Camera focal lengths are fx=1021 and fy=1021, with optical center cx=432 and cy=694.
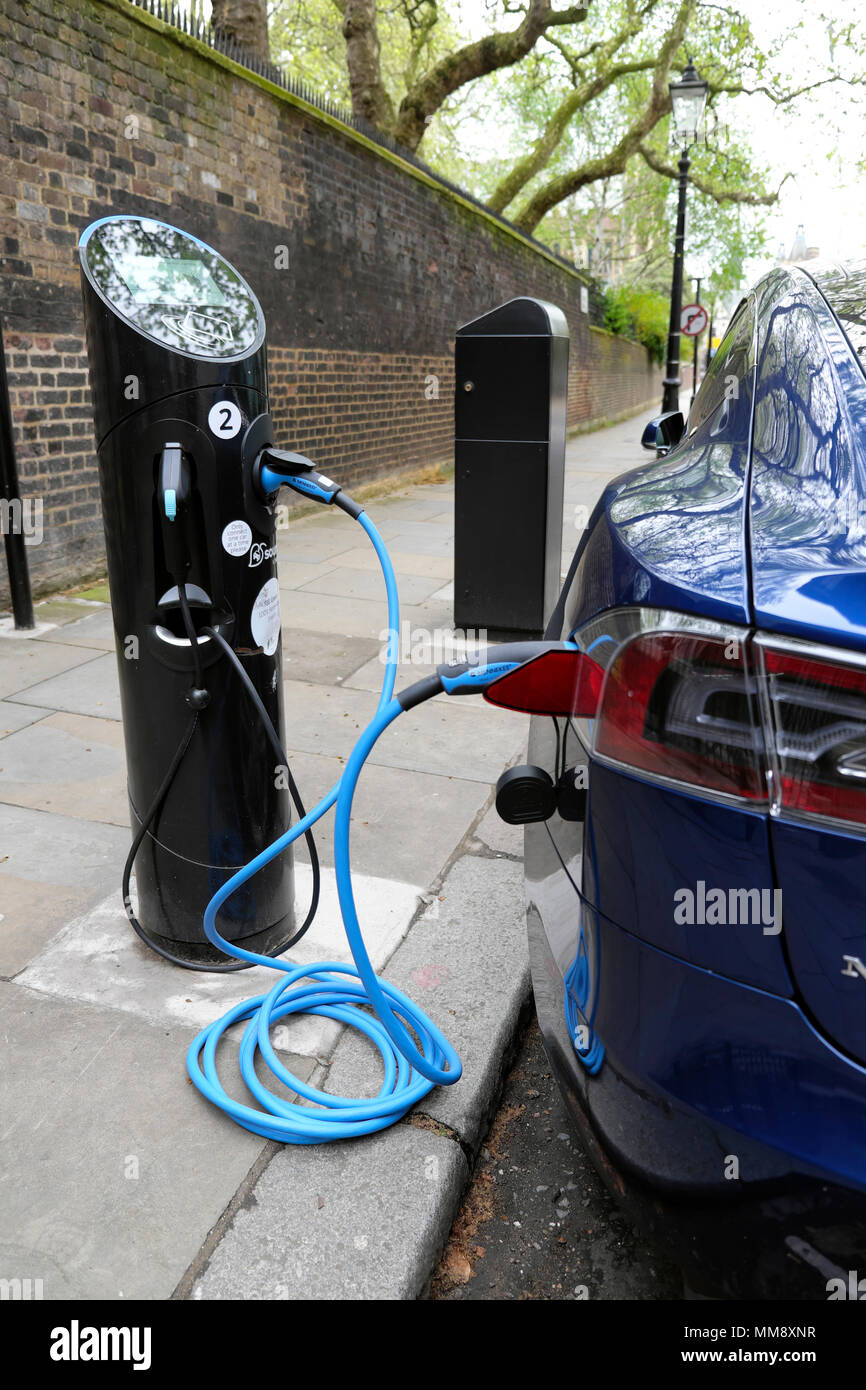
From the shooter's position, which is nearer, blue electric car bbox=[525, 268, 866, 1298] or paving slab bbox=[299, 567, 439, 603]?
blue electric car bbox=[525, 268, 866, 1298]

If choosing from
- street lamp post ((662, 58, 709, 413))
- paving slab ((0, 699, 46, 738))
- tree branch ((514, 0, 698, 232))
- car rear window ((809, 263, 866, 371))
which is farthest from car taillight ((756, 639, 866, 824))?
tree branch ((514, 0, 698, 232))

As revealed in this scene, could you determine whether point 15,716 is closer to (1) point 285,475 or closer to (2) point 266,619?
(2) point 266,619

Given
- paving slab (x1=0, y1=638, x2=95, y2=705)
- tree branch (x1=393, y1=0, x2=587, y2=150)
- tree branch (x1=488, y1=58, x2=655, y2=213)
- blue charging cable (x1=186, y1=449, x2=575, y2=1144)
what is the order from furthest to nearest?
1. tree branch (x1=488, y1=58, x2=655, y2=213)
2. tree branch (x1=393, y1=0, x2=587, y2=150)
3. paving slab (x1=0, y1=638, x2=95, y2=705)
4. blue charging cable (x1=186, y1=449, x2=575, y2=1144)

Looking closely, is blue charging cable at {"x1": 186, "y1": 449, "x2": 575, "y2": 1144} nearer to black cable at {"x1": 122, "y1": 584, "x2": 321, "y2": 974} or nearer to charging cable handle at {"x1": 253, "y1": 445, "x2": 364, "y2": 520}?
charging cable handle at {"x1": 253, "y1": 445, "x2": 364, "y2": 520}

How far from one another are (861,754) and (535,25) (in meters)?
19.1

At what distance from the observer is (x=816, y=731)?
1235 millimetres

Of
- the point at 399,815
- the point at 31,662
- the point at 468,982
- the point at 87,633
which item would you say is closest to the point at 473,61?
the point at 87,633

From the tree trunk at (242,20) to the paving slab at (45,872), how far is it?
1220cm

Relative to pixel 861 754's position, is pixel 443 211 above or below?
above

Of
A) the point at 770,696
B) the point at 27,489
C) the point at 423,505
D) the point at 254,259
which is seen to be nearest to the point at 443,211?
the point at 423,505

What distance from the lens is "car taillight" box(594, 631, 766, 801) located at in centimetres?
127

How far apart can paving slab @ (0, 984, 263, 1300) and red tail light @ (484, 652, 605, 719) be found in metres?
1.14
